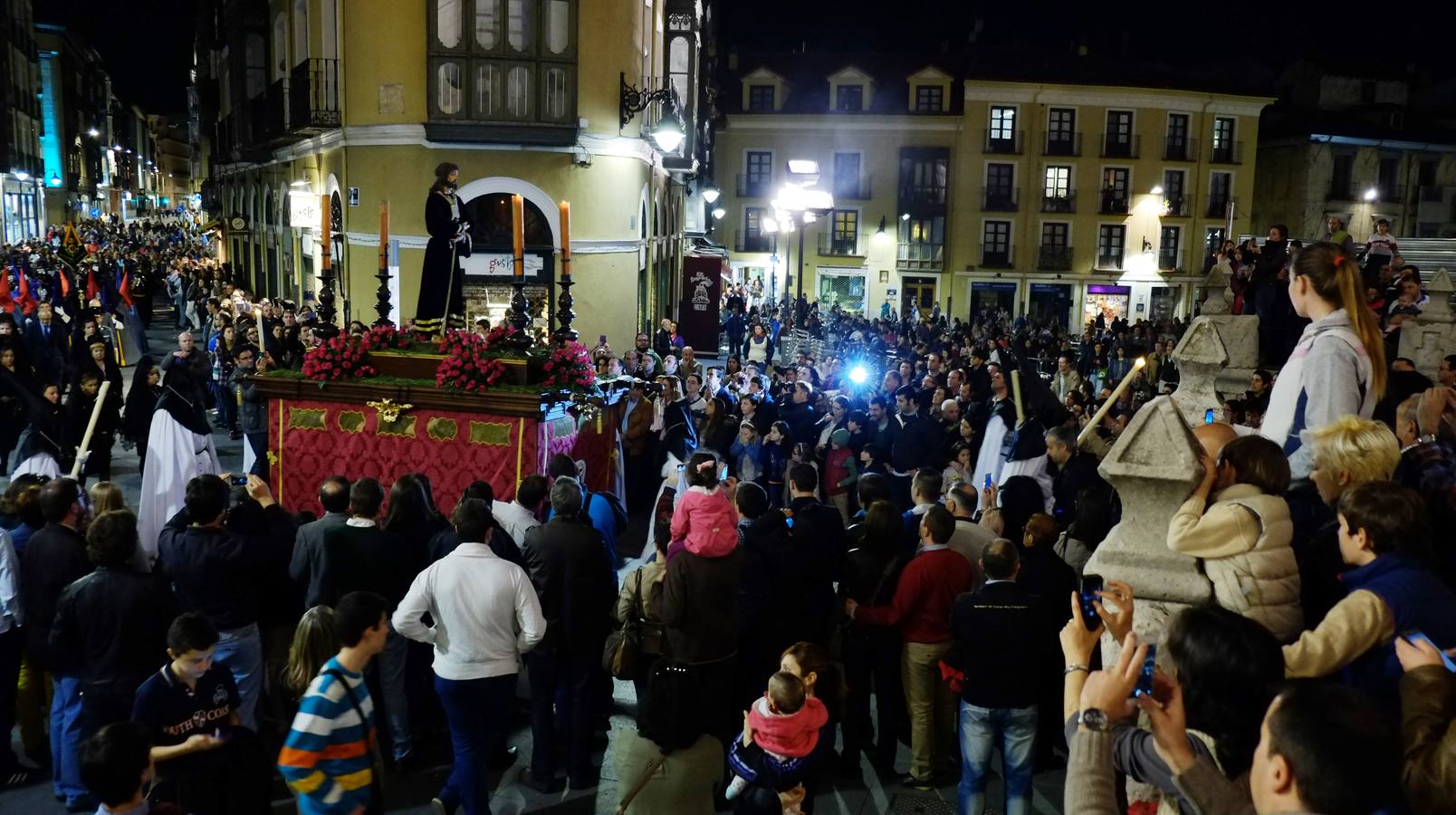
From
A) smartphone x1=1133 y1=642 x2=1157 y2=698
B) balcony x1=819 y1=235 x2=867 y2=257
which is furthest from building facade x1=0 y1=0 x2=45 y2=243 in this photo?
smartphone x1=1133 y1=642 x2=1157 y2=698

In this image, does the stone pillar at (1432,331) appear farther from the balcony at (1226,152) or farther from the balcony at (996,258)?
the balcony at (1226,152)

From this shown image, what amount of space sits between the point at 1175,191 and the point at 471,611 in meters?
46.5

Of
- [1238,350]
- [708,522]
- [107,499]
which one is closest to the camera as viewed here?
[708,522]

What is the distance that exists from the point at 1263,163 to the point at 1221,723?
2056 inches

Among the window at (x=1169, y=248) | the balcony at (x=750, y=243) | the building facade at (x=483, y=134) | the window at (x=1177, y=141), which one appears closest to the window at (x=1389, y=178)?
the window at (x=1177, y=141)

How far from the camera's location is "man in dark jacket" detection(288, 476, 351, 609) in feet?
20.9

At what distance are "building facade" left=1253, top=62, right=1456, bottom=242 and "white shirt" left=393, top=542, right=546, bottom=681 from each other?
46334mm

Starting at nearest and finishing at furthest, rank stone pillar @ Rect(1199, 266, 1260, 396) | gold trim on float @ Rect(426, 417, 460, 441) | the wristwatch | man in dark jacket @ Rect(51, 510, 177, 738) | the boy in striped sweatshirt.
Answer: the wristwatch → the boy in striped sweatshirt → man in dark jacket @ Rect(51, 510, 177, 738) → gold trim on float @ Rect(426, 417, 460, 441) → stone pillar @ Rect(1199, 266, 1260, 396)

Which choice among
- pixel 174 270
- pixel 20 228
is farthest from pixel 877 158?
pixel 20 228

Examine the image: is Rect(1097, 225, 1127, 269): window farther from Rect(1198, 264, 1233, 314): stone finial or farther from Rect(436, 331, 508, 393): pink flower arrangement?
Rect(436, 331, 508, 393): pink flower arrangement

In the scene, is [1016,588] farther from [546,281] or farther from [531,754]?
[546,281]

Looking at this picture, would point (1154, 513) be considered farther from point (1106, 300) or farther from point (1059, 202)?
point (1106, 300)

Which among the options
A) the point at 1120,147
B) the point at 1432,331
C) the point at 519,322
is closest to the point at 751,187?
the point at 1120,147

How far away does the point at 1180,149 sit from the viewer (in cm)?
4569
